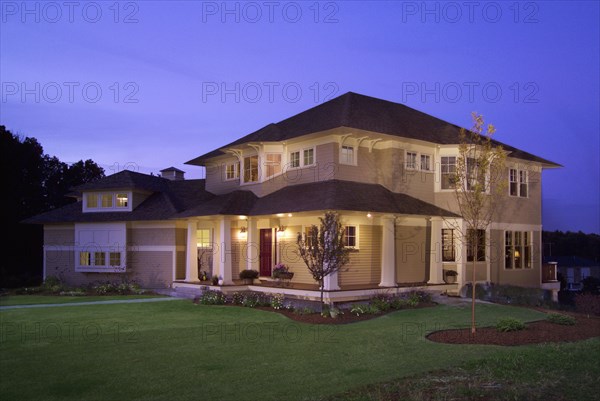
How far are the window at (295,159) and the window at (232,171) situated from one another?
415 centimetres

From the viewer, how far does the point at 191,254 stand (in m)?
23.6

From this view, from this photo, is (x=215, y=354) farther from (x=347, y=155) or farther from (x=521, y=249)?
(x=521, y=249)

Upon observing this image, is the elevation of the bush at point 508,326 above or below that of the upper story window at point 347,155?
below

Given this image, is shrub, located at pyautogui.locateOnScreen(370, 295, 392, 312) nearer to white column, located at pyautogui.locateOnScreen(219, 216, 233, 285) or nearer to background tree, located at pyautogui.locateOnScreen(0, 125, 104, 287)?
white column, located at pyautogui.locateOnScreen(219, 216, 233, 285)

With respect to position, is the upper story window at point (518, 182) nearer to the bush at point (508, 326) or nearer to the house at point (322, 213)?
the house at point (322, 213)

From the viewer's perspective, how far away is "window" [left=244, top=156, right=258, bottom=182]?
23516mm

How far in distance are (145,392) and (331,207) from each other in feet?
32.0

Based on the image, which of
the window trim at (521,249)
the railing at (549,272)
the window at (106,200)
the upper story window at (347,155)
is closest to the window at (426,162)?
the upper story window at (347,155)

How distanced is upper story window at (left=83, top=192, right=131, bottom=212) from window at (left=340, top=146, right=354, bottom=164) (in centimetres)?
1187

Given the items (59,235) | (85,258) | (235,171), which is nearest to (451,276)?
(235,171)

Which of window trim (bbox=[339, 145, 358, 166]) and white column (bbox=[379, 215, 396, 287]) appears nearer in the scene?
white column (bbox=[379, 215, 396, 287])

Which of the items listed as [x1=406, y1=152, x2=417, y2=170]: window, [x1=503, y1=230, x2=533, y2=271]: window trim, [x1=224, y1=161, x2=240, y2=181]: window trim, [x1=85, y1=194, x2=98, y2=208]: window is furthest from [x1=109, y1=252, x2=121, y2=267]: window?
[x1=503, y1=230, x2=533, y2=271]: window trim

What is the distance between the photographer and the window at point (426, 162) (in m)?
22.3

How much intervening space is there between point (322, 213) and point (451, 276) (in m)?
6.34
